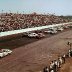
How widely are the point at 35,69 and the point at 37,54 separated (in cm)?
1125

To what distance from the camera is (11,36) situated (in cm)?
6562

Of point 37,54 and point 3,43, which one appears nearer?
point 37,54

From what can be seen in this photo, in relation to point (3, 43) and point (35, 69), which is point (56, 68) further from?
point (3, 43)

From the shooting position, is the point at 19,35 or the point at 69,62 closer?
the point at 69,62

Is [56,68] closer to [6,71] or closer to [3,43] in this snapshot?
[6,71]

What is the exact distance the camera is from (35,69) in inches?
1336

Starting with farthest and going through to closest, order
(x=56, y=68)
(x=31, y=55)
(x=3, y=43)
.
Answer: (x=3, y=43) < (x=31, y=55) < (x=56, y=68)

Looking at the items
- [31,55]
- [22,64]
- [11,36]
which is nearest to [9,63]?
[22,64]

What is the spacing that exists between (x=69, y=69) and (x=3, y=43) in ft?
82.2

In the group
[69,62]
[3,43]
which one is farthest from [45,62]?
[3,43]

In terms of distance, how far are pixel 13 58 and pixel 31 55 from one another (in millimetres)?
4218

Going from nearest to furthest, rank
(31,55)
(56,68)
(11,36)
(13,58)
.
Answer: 1. (56,68)
2. (13,58)
3. (31,55)
4. (11,36)

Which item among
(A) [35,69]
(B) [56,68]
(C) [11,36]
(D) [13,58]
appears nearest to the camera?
(B) [56,68]

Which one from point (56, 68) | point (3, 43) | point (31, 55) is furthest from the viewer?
point (3, 43)
